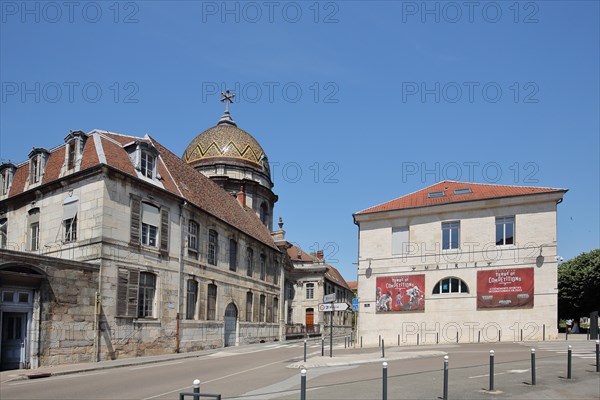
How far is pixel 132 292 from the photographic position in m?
25.1

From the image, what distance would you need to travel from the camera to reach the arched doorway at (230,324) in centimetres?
3474

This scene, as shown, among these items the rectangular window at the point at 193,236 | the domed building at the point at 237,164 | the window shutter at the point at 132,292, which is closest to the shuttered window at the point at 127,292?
the window shutter at the point at 132,292

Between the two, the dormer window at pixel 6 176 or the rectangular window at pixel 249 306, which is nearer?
the dormer window at pixel 6 176

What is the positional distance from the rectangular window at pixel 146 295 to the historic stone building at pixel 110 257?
0.06 metres

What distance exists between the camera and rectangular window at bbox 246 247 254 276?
38.7 m

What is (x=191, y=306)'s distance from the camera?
1200 inches

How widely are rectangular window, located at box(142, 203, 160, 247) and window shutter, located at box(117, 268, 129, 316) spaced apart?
2180 millimetres

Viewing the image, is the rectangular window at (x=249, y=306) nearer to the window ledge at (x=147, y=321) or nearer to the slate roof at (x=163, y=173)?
the slate roof at (x=163, y=173)

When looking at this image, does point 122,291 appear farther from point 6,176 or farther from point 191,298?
point 6,176

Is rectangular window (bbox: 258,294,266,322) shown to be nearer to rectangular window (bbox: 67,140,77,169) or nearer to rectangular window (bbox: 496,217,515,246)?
rectangular window (bbox: 496,217,515,246)

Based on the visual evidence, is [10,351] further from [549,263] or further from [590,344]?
[549,263]

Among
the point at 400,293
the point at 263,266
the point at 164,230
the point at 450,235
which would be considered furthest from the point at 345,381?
the point at 263,266

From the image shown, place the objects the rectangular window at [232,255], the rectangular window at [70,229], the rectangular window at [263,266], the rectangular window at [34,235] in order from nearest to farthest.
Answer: the rectangular window at [70,229]
the rectangular window at [34,235]
the rectangular window at [232,255]
the rectangular window at [263,266]

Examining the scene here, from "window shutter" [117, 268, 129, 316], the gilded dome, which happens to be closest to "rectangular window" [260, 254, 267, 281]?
the gilded dome
